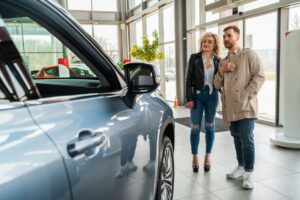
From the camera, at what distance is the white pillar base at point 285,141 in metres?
4.16

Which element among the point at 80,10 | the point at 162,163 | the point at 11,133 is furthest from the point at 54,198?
the point at 80,10

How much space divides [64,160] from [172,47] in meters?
10.3

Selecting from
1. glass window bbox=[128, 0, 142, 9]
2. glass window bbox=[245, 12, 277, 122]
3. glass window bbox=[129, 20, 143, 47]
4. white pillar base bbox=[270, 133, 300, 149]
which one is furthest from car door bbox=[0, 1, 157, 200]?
glass window bbox=[129, 20, 143, 47]

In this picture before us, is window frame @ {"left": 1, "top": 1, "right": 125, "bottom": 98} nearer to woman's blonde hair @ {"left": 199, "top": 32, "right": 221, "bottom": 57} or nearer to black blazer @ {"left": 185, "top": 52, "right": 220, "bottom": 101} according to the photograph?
black blazer @ {"left": 185, "top": 52, "right": 220, "bottom": 101}

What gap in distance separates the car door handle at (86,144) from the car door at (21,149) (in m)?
0.07

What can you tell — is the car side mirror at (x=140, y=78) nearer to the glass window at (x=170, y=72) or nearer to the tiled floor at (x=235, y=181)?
the tiled floor at (x=235, y=181)

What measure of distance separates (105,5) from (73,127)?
15.4 metres

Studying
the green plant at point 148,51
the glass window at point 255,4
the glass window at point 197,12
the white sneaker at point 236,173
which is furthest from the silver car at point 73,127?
the green plant at point 148,51

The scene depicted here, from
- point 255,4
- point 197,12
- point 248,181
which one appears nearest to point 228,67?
point 248,181

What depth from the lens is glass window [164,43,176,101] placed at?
436 inches

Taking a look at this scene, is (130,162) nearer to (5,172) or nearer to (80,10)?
(5,172)

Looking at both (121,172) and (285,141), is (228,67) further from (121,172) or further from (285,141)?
(285,141)

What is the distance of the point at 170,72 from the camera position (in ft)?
37.4

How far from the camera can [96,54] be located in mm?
1415
